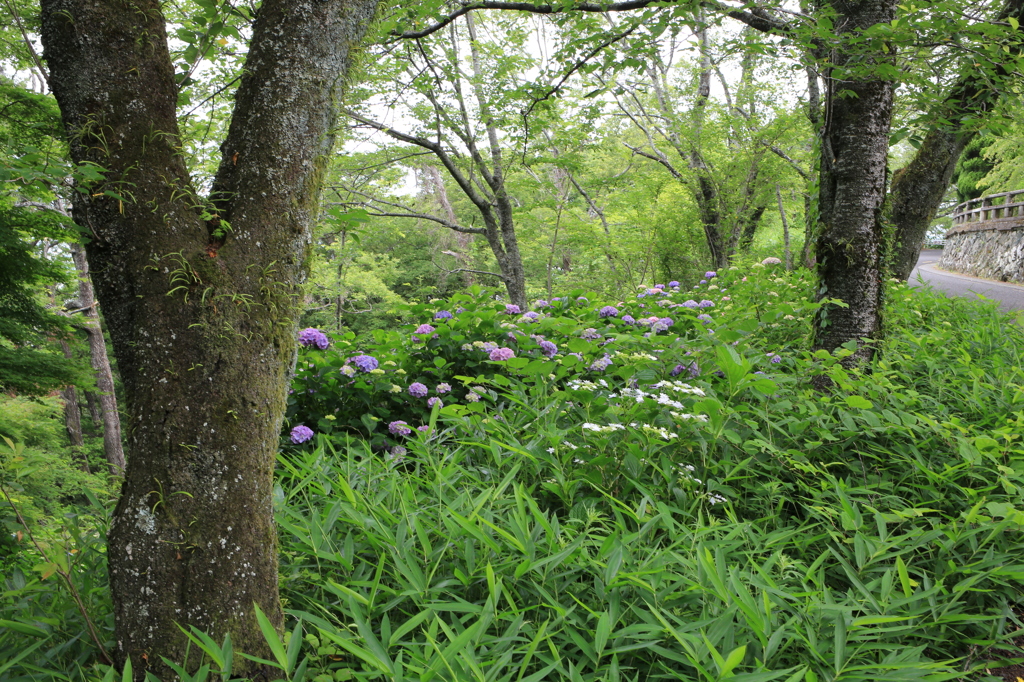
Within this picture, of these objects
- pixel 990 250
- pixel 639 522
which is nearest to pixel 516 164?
pixel 639 522

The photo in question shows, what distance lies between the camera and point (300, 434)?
241 centimetres

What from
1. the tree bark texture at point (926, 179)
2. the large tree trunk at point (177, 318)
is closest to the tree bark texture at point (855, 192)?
the tree bark texture at point (926, 179)

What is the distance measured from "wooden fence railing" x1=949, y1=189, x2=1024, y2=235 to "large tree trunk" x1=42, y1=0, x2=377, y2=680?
17.3m

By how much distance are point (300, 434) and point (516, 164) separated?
311 inches

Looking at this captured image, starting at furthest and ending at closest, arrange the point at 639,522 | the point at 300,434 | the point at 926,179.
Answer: the point at 926,179 < the point at 300,434 < the point at 639,522

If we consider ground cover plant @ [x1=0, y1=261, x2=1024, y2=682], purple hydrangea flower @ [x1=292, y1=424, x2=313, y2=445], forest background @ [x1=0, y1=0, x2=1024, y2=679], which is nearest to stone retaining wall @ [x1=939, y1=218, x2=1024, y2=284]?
forest background @ [x1=0, y1=0, x2=1024, y2=679]

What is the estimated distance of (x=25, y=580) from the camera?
60.6 inches

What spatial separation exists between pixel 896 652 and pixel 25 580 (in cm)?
239

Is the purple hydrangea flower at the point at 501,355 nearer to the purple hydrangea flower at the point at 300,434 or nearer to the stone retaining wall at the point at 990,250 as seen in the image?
the purple hydrangea flower at the point at 300,434

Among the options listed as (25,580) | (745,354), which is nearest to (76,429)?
(25,580)

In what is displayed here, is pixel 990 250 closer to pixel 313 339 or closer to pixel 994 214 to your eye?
pixel 994 214

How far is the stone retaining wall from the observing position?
12.8 m

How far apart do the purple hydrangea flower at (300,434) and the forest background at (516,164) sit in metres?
0.77

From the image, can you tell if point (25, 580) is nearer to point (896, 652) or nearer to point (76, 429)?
point (896, 652)
